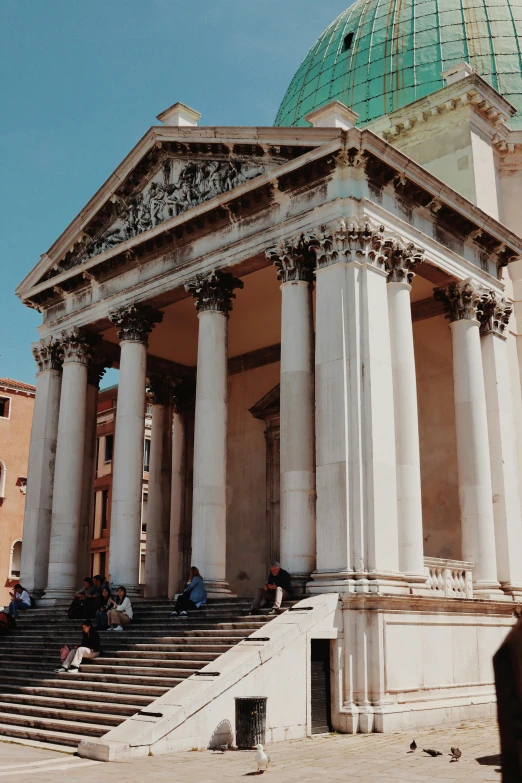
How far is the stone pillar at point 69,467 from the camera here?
22.6 meters

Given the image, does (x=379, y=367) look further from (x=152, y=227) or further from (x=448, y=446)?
(x=152, y=227)

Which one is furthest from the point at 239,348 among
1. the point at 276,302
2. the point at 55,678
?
the point at 55,678

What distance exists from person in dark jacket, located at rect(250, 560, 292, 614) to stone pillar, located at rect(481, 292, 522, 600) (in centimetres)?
616

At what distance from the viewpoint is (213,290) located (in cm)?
2000

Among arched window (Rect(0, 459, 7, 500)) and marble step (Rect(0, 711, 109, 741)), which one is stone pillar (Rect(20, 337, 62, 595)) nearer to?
marble step (Rect(0, 711, 109, 741))

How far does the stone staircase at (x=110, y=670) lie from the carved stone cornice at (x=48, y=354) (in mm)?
8628

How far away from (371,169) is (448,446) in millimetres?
7961

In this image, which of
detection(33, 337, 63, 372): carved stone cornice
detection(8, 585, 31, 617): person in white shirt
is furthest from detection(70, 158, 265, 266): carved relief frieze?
detection(8, 585, 31, 617): person in white shirt

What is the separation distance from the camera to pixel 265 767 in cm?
1020

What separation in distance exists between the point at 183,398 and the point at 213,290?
9589 millimetres

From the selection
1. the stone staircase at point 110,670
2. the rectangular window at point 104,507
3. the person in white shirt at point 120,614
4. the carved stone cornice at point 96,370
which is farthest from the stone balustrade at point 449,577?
the rectangular window at point 104,507

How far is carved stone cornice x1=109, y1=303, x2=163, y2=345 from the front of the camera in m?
22.1

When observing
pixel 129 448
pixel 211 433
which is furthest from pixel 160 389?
pixel 211 433

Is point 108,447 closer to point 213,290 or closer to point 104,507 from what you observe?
point 104,507
